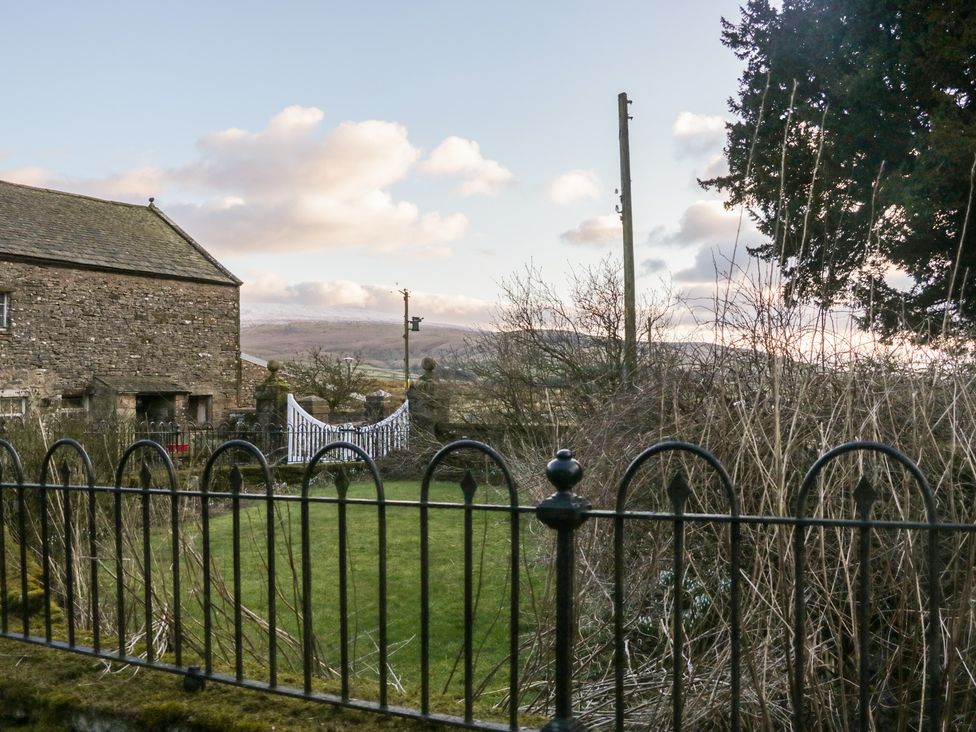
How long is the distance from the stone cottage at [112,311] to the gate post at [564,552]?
2073 centimetres

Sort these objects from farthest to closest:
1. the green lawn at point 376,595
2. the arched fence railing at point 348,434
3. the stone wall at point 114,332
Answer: the stone wall at point 114,332, the arched fence railing at point 348,434, the green lawn at point 376,595

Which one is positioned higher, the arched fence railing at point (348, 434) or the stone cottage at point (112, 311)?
the stone cottage at point (112, 311)

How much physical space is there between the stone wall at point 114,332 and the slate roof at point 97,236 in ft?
1.26

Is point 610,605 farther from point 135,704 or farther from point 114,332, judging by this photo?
point 114,332

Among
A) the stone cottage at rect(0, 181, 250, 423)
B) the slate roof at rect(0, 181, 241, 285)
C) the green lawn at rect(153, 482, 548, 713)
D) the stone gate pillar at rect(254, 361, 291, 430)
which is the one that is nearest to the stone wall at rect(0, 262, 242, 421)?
the stone cottage at rect(0, 181, 250, 423)

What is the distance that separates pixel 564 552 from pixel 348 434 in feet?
49.1

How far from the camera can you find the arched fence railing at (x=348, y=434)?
53.8 ft

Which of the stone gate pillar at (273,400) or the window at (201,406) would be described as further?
the window at (201,406)

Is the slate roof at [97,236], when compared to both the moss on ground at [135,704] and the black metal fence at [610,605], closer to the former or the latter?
the black metal fence at [610,605]

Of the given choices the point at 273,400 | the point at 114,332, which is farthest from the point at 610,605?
the point at 114,332

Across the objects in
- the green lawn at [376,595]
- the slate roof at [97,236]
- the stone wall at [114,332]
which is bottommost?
the green lawn at [376,595]

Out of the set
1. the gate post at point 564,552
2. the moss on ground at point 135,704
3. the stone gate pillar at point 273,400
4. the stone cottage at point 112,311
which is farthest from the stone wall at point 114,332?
the gate post at point 564,552

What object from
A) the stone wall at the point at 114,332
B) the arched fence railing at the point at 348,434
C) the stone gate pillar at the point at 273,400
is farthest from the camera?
the stone wall at the point at 114,332

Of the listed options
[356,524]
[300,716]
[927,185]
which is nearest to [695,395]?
[300,716]
